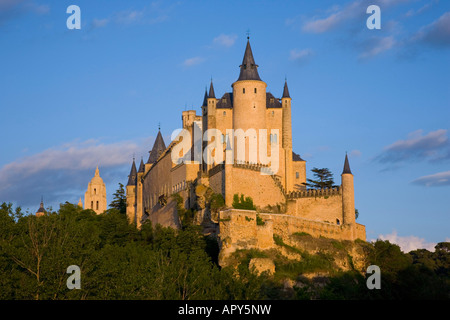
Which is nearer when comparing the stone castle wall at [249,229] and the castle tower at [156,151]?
the stone castle wall at [249,229]

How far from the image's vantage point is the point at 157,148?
103 metres

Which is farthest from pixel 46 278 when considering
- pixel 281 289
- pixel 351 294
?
pixel 351 294

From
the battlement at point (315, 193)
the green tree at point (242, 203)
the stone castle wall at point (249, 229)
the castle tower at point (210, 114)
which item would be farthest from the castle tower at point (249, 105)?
the stone castle wall at point (249, 229)

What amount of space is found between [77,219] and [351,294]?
108ft

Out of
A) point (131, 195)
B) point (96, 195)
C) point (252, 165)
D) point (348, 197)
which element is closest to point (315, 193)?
point (348, 197)

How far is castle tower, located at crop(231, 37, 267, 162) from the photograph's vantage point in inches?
3174

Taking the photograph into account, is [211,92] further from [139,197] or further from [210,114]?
[139,197]

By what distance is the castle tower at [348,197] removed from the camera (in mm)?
79188

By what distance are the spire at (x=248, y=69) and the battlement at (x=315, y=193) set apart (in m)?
12.8

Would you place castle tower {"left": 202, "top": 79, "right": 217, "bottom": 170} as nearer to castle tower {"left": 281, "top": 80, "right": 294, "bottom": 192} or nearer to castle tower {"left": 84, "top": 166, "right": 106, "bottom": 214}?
castle tower {"left": 281, "top": 80, "right": 294, "bottom": 192}

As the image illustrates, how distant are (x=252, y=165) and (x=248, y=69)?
38.1 ft

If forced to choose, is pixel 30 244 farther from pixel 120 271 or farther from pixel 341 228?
pixel 341 228

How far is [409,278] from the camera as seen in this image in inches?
2844

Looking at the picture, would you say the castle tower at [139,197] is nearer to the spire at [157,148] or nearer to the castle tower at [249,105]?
the spire at [157,148]
